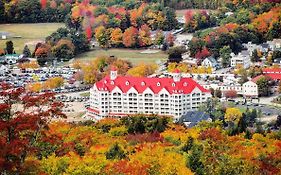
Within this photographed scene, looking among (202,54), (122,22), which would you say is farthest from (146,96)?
(122,22)

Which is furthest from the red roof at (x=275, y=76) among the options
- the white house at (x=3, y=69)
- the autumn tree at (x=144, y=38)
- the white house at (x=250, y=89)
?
the white house at (x=3, y=69)

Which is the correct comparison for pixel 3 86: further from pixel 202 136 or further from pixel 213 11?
pixel 213 11

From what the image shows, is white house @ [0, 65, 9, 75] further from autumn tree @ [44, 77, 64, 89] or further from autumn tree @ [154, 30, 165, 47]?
autumn tree @ [154, 30, 165, 47]

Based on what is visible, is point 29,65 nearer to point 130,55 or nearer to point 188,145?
point 130,55

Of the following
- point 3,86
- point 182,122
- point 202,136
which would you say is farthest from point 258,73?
point 3,86

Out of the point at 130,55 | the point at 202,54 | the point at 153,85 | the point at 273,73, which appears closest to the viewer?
the point at 153,85

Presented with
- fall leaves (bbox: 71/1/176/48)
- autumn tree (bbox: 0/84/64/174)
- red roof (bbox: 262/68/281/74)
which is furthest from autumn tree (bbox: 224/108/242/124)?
fall leaves (bbox: 71/1/176/48)

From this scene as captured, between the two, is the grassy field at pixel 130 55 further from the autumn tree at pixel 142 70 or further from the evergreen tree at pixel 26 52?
the autumn tree at pixel 142 70
